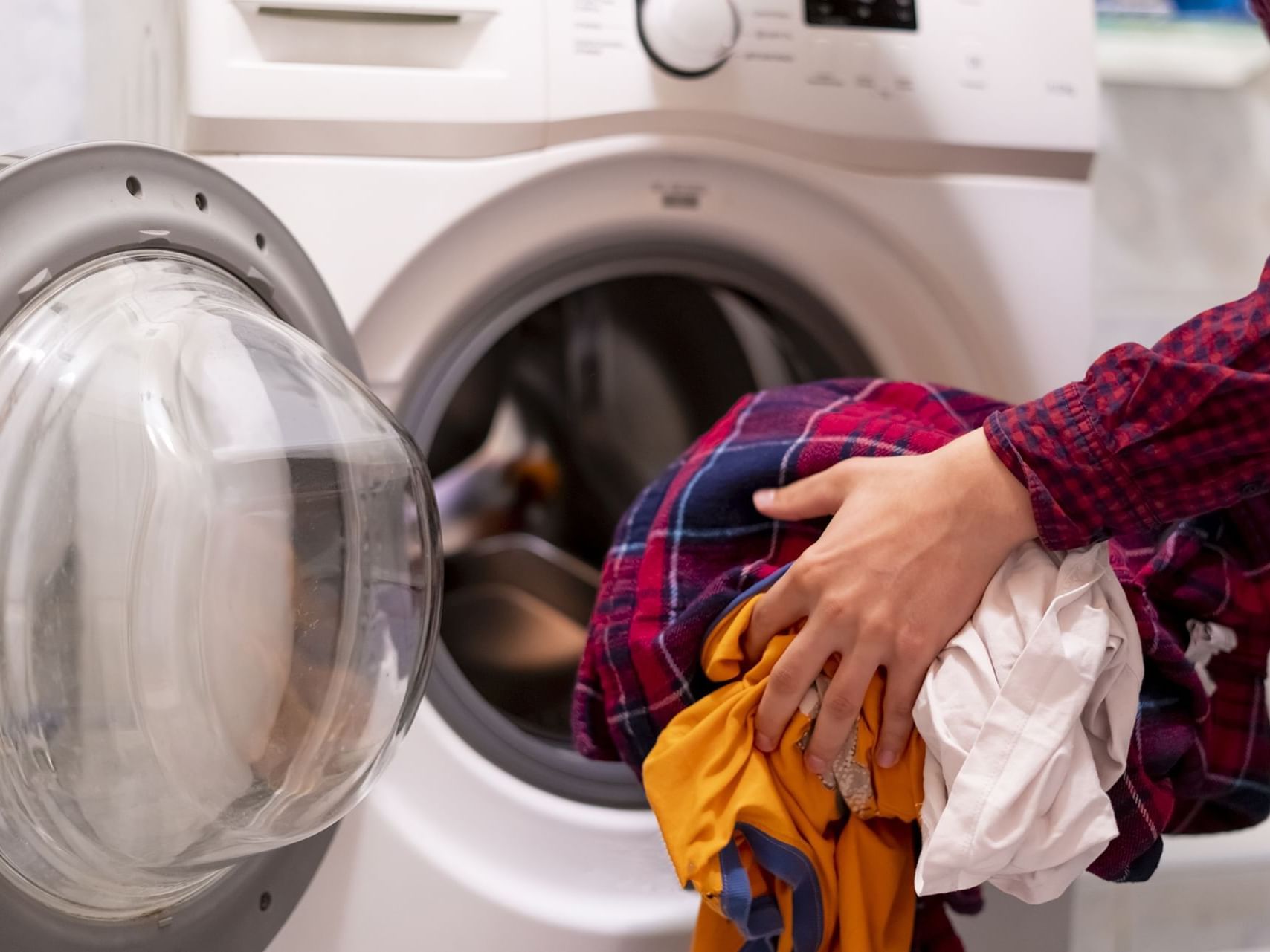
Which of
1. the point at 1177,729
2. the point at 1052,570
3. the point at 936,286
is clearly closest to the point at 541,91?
the point at 936,286

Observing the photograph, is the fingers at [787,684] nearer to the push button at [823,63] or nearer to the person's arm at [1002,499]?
the person's arm at [1002,499]

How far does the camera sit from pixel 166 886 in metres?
0.54

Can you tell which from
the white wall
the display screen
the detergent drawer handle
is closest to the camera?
the detergent drawer handle

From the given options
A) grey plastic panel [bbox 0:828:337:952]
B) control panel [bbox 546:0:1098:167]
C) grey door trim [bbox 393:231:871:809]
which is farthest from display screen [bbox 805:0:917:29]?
grey plastic panel [bbox 0:828:337:952]

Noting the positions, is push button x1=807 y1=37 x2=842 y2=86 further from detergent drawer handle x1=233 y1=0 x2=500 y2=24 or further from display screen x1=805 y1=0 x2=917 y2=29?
detergent drawer handle x1=233 y1=0 x2=500 y2=24

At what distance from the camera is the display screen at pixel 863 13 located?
31.1 inches

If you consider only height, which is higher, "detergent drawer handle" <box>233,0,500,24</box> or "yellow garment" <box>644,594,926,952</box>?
"detergent drawer handle" <box>233,0,500,24</box>

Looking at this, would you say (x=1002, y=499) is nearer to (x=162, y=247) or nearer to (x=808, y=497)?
(x=808, y=497)

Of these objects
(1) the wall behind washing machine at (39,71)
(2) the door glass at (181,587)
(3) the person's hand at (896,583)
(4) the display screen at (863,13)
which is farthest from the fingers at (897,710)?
(1) the wall behind washing machine at (39,71)

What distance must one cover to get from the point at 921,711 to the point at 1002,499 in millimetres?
111

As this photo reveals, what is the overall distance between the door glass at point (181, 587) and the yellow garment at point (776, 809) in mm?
154

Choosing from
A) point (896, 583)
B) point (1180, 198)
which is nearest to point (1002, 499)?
point (896, 583)

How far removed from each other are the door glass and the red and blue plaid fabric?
12 cm

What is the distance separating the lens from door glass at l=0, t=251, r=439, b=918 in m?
0.47
